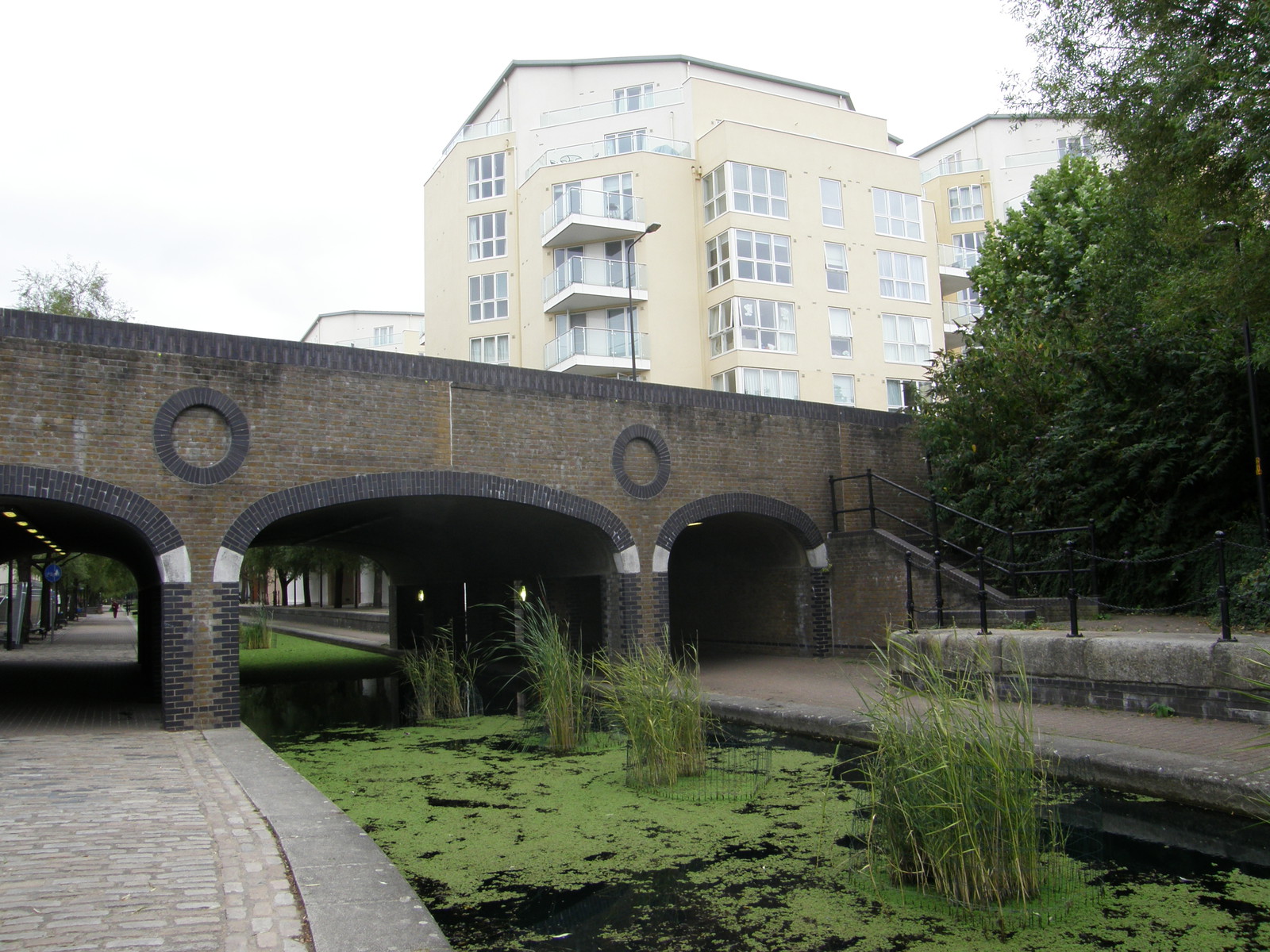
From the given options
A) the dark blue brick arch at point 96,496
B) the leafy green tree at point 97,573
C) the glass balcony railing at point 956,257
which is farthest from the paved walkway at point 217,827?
the glass balcony railing at point 956,257

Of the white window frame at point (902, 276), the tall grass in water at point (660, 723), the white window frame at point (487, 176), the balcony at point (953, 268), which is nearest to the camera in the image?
the tall grass in water at point (660, 723)

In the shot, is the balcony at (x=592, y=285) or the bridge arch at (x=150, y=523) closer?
the bridge arch at (x=150, y=523)

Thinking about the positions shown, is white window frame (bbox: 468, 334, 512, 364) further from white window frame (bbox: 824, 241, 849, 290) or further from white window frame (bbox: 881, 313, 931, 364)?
white window frame (bbox: 881, 313, 931, 364)

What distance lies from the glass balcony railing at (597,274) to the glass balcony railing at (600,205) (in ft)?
4.52

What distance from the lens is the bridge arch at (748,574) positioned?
13.9 metres

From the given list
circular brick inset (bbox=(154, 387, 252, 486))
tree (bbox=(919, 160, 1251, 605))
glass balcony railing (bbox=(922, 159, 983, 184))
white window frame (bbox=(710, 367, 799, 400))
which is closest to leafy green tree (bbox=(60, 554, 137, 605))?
white window frame (bbox=(710, 367, 799, 400))

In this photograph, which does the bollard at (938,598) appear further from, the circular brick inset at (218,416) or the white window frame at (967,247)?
the white window frame at (967,247)

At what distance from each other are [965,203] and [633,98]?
15769 mm

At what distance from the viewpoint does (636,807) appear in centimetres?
638

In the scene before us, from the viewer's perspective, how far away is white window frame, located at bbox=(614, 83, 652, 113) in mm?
31750

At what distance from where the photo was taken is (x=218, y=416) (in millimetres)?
10102

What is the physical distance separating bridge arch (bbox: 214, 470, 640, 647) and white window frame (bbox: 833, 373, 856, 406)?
14391mm

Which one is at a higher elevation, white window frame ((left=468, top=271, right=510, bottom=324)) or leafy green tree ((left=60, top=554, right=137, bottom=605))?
white window frame ((left=468, top=271, right=510, bottom=324))

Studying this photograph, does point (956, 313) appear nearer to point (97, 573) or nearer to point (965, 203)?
point (965, 203)
